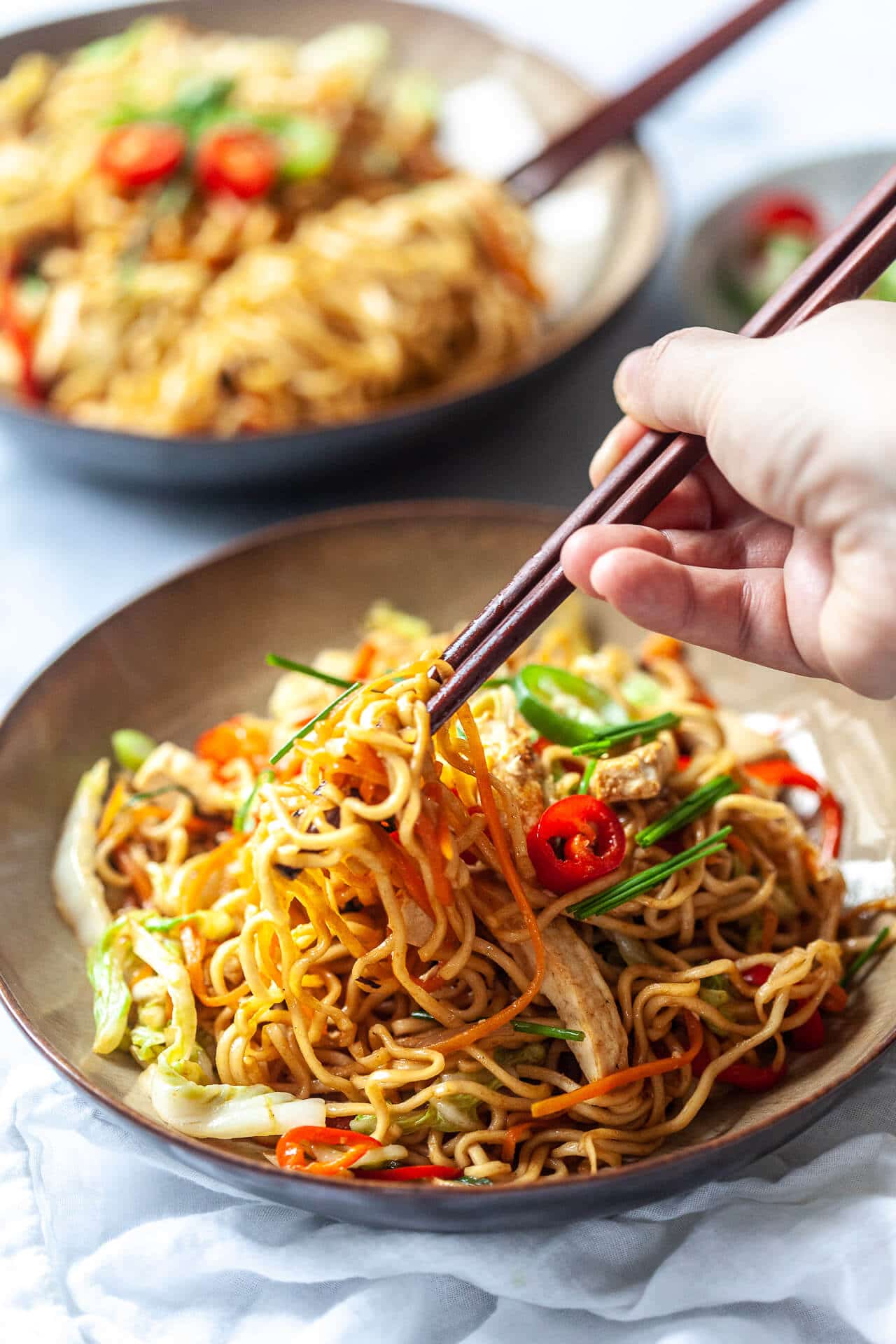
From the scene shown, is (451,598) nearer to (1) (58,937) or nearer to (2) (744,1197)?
(1) (58,937)

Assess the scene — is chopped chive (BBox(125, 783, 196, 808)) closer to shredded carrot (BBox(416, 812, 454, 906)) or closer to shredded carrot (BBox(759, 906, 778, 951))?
shredded carrot (BBox(416, 812, 454, 906))

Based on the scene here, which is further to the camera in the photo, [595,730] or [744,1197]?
[595,730]

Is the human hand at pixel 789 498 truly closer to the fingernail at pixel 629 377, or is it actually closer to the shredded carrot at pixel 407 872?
the fingernail at pixel 629 377

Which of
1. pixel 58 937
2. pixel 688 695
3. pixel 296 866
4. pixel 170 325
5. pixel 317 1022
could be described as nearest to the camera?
pixel 296 866

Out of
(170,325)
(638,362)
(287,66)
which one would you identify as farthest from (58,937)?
(287,66)

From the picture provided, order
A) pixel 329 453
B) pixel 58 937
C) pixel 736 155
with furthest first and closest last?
1. pixel 736 155
2. pixel 329 453
3. pixel 58 937

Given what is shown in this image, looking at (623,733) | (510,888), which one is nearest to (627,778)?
(623,733)

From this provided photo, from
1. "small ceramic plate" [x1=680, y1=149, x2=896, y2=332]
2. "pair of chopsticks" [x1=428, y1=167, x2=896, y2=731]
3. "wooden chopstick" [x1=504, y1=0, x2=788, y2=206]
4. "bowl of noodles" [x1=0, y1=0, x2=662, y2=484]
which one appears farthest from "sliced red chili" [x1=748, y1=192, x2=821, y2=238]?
"pair of chopsticks" [x1=428, y1=167, x2=896, y2=731]
